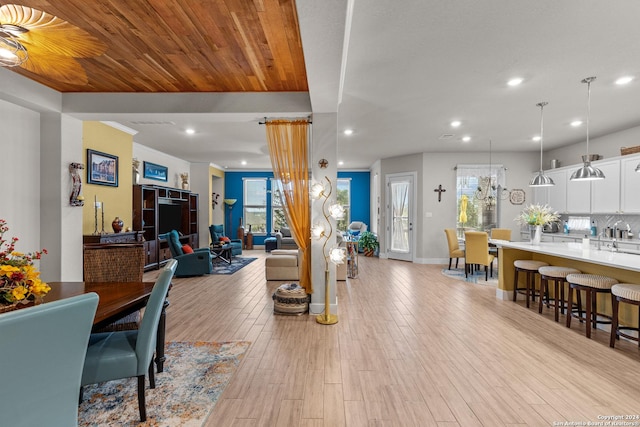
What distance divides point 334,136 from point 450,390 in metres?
2.80

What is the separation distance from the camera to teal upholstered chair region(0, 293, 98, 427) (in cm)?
108

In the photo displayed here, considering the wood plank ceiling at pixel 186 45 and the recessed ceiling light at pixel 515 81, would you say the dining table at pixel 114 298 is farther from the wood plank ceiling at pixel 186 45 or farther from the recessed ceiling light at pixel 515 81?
the recessed ceiling light at pixel 515 81

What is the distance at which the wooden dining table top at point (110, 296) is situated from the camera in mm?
1812

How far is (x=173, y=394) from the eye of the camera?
2.19 meters

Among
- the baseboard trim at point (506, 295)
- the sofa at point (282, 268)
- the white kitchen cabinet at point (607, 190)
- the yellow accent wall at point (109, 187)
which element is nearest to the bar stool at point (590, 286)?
the baseboard trim at point (506, 295)

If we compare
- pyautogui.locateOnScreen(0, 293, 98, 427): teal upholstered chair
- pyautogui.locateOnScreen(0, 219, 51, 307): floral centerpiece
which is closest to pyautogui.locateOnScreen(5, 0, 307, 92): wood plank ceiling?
pyautogui.locateOnScreen(0, 219, 51, 307): floral centerpiece

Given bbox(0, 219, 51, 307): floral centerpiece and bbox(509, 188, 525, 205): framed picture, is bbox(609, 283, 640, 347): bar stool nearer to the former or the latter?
bbox(0, 219, 51, 307): floral centerpiece

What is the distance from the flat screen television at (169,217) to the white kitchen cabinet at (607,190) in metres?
8.81

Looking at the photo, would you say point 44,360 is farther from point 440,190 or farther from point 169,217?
point 440,190

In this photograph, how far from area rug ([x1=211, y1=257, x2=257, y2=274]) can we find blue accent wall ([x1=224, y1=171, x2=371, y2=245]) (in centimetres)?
254

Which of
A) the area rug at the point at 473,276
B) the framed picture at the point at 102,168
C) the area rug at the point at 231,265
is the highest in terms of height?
the framed picture at the point at 102,168

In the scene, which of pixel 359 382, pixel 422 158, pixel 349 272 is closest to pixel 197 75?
pixel 359 382

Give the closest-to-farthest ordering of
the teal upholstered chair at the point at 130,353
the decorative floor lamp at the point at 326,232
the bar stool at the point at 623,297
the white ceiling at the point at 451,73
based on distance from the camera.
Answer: the teal upholstered chair at the point at 130,353
the white ceiling at the point at 451,73
the bar stool at the point at 623,297
the decorative floor lamp at the point at 326,232

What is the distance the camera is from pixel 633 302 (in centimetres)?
267
